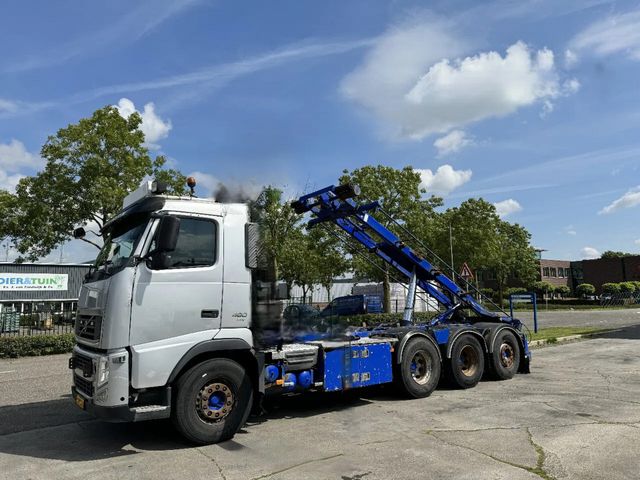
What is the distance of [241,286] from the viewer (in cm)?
631

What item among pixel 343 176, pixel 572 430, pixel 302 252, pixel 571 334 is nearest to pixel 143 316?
pixel 572 430

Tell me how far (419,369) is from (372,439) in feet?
9.35

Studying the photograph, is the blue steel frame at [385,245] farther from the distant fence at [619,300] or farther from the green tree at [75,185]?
the distant fence at [619,300]

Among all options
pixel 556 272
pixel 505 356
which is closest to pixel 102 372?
pixel 505 356

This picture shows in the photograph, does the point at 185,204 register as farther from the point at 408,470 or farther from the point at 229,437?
the point at 408,470

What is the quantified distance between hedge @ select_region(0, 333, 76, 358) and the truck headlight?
11505 mm

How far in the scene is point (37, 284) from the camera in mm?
35094

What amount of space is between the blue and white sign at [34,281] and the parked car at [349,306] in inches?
1054

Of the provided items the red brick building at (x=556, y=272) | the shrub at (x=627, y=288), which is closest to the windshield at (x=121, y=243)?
the shrub at (x=627, y=288)

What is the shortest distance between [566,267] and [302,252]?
63.1 metres

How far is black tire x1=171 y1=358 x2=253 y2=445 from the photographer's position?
574 centimetres

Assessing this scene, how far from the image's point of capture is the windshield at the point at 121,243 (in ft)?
19.1

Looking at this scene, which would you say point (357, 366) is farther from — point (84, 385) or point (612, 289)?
point (612, 289)

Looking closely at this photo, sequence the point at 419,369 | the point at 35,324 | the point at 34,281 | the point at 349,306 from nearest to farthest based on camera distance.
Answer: the point at 419,369
the point at 349,306
the point at 35,324
the point at 34,281
